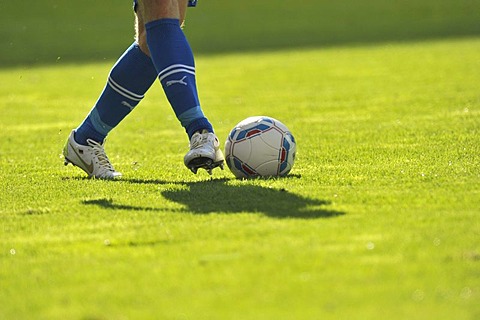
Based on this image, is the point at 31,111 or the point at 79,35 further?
the point at 79,35

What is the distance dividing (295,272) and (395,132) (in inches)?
174

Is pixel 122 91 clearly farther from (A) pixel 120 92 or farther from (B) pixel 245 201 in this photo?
(B) pixel 245 201

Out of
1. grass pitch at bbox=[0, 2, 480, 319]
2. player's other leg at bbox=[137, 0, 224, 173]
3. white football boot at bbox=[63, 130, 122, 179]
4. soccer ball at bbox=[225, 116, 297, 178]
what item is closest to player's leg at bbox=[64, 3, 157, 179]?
white football boot at bbox=[63, 130, 122, 179]

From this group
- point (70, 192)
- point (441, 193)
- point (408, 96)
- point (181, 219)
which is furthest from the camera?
point (408, 96)

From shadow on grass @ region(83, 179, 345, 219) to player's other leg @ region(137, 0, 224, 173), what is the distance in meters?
0.26

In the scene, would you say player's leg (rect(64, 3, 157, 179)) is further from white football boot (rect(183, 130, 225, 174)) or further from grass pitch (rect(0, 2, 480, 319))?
A: white football boot (rect(183, 130, 225, 174))

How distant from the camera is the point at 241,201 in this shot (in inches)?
193

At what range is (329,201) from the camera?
480 centimetres

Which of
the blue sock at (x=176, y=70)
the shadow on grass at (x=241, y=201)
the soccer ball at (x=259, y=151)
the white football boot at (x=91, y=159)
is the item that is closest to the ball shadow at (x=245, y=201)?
the shadow on grass at (x=241, y=201)

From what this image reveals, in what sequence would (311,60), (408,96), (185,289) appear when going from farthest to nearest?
(311,60) → (408,96) → (185,289)

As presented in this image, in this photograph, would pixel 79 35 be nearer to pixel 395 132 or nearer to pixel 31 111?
pixel 31 111

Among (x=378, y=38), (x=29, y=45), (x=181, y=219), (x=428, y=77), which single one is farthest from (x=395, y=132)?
(x=29, y=45)

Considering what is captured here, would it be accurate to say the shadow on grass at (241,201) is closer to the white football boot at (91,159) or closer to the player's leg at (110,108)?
the white football boot at (91,159)

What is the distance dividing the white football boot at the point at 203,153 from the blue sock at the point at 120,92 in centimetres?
87
